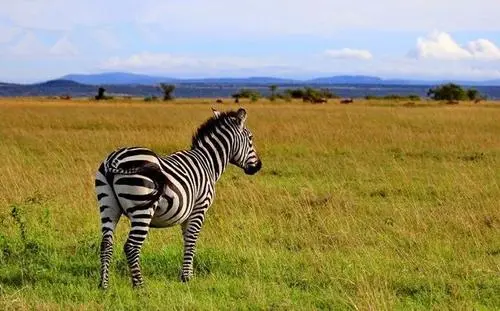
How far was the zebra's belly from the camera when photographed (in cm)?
581

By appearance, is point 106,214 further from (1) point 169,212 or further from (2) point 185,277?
(2) point 185,277

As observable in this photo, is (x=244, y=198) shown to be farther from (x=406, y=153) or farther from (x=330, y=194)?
(x=406, y=153)

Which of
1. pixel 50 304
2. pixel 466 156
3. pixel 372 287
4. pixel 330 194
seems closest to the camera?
pixel 50 304

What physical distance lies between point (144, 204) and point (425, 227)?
166 inches

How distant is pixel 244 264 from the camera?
689 centimetres

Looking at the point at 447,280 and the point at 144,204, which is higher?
the point at 144,204

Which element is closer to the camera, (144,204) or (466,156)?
(144,204)

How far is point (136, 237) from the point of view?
5.77 metres

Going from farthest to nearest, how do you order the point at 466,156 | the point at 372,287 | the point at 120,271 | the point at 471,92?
1. the point at 471,92
2. the point at 466,156
3. the point at 120,271
4. the point at 372,287

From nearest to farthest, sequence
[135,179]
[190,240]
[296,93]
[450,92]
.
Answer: [135,179], [190,240], [450,92], [296,93]

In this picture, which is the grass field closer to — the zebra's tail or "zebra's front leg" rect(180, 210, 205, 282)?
"zebra's front leg" rect(180, 210, 205, 282)

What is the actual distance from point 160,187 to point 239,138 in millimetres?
1346

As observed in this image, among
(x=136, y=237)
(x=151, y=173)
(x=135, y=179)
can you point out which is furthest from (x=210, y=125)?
(x=136, y=237)

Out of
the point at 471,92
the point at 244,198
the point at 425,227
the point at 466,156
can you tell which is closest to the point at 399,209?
the point at 425,227
